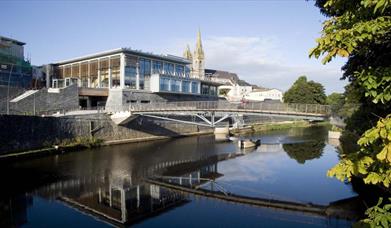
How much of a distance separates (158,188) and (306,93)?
69.0 m

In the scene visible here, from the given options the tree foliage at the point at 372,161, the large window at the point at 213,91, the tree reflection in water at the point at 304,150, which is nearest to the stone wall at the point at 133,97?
the large window at the point at 213,91

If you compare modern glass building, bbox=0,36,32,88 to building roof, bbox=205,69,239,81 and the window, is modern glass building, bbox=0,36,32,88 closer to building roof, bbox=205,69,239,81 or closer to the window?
the window

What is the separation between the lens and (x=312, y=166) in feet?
94.4

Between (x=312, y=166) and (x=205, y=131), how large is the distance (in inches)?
1254

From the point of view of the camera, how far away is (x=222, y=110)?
3766 cm

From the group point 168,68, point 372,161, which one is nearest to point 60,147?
point 168,68

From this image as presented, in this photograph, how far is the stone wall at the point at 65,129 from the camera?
3076 cm

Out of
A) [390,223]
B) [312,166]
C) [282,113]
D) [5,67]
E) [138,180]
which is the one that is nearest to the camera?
[390,223]

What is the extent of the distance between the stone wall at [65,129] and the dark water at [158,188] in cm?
369

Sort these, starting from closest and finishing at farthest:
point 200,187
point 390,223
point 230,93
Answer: point 390,223 < point 200,187 < point 230,93

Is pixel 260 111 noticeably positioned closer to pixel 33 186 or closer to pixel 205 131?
pixel 33 186

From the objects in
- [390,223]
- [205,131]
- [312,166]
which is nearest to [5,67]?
[205,131]

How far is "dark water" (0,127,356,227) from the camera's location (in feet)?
52.1

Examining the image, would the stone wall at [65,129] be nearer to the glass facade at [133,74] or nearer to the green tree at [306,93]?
the glass facade at [133,74]
